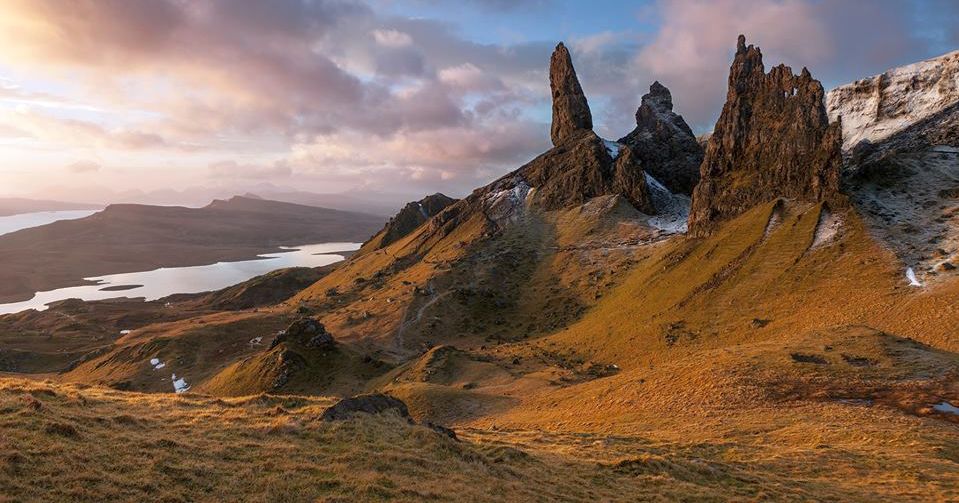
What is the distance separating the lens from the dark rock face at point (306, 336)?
8069 cm

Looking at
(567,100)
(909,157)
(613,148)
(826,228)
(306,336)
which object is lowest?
(306,336)

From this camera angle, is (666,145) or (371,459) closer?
(371,459)

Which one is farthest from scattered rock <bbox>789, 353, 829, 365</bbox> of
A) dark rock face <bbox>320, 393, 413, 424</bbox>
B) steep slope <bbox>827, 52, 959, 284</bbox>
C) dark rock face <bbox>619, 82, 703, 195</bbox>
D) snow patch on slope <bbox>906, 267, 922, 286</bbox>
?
dark rock face <bbox>619, 82, 703, 195</bbox>

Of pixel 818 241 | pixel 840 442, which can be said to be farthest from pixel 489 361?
pixel 818 241

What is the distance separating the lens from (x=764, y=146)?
102625 mm

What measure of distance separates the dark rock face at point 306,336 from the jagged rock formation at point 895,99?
12581 cm

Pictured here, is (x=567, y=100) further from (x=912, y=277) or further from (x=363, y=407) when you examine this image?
(x=363, y=407)

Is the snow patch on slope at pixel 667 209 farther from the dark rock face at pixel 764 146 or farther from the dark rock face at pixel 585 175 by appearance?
the dark rock face at pixel 764 146

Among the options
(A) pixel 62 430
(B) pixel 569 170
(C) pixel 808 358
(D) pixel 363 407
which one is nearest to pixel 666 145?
(B) pixel 569 170

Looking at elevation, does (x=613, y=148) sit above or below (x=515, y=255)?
above

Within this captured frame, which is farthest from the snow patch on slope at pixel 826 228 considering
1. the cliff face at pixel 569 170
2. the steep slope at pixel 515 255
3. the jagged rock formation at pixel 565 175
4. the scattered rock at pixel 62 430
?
the scattered rock at pixel 62 430

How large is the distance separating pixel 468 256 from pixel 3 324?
15798cm

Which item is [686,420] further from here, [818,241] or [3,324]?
[3,324]

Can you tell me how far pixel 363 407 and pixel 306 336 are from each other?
56306 mm
